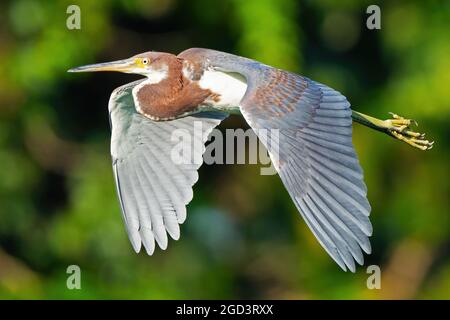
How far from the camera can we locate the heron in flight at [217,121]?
363cm

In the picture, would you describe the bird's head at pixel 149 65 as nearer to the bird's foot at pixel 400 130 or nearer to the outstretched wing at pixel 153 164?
the outstretched wing at pixel 153 164

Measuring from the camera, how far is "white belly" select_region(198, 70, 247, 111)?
163 inches

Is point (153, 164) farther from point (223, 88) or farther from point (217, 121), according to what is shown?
point (223, 88)

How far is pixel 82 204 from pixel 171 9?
4.20 feet

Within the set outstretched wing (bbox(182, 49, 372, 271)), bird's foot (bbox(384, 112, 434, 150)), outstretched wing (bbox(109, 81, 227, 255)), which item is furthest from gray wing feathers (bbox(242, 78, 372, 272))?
outstretched wing (bbox(109, 81, 227, 255))

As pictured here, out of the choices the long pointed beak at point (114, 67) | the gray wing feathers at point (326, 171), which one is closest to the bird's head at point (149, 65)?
the long pointed beak at point (114, 67)

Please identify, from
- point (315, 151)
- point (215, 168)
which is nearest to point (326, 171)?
point (315, 151)

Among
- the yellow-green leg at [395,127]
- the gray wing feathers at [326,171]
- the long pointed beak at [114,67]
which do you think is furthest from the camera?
the yellow-green leg at [395,127]

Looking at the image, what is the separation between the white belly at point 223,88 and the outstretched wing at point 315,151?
0.06 meters

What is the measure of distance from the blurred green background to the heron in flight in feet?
5.95

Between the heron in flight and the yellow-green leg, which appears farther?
the yellow-green leg

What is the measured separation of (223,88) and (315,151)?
0.48 metres

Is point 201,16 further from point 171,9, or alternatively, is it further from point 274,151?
point 274,151

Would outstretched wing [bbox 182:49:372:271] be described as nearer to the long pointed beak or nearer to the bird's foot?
the long pointed beak
